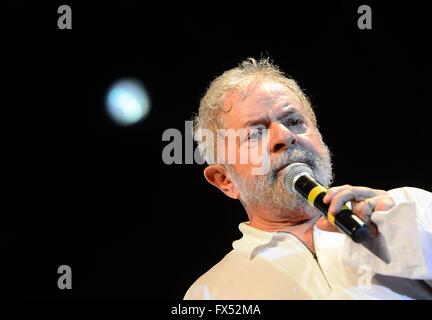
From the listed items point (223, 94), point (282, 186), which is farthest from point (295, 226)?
point (223, 94)

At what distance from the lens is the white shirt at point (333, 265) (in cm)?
103

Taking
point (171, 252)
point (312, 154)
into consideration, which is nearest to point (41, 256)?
point (171, 252)

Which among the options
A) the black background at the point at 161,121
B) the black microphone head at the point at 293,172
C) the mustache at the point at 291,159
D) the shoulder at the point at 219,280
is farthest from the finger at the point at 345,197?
the black background at the point at 161,121

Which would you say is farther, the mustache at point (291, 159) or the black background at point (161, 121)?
the black background at point (161, 121)

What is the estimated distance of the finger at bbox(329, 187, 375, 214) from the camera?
38.2 inches

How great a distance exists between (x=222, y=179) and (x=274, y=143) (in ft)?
1.26

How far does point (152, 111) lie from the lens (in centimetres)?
245

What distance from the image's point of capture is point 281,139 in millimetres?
1457

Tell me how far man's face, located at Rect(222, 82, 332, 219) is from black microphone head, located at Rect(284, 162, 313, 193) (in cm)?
5

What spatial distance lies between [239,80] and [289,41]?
0.86 meters

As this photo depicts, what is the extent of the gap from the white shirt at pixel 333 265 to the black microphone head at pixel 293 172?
195mm

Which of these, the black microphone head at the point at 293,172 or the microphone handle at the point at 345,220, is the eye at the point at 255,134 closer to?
the black microphone head at the point at 293,172

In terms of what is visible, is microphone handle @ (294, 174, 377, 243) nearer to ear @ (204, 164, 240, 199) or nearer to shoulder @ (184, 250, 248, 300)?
shoulder @ (184, 250, 248, 300)

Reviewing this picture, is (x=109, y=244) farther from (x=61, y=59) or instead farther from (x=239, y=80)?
(x=239, y=80)
